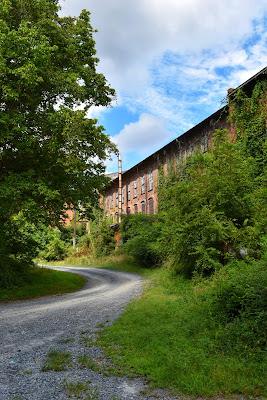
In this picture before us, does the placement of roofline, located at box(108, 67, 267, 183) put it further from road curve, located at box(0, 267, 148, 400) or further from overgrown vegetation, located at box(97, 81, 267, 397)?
road curve, located at box(0, 267, 148, 400)

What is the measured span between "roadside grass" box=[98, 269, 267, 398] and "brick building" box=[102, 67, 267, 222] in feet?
46.2

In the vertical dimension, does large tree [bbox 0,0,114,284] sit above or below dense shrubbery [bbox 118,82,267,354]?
above

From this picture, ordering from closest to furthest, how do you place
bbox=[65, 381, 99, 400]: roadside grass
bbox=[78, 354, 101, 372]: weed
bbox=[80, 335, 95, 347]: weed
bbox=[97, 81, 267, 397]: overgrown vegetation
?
bbox=[65, 381, 99, 400]: roadside grass → bbox=[97, 81, 267, 397]: overgrown vegetation → bbox=[78, 354, 101, 372]: weed → bbox=[80, 335, 95, 347]: weed

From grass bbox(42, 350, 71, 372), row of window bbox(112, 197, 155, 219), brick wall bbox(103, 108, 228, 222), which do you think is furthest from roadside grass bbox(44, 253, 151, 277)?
grass bbox(42, 350, 71, 372)

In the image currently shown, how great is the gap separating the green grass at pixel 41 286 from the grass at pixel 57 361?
10540 mm

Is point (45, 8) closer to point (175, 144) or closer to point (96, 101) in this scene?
point (96, 101)

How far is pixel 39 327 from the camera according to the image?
11.7m

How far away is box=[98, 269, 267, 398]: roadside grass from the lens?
6.49m

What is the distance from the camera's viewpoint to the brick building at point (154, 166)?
29.1 meters

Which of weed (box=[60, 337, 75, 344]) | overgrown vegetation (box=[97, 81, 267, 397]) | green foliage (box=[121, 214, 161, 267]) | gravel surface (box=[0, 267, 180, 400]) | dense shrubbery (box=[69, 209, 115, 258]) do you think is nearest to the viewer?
gravel surface (box=[0, 267, 180, 400])

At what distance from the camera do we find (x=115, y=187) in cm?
5847

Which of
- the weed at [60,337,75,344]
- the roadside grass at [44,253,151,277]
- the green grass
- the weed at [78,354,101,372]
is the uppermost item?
the roadside grass at [44,253,151,277]

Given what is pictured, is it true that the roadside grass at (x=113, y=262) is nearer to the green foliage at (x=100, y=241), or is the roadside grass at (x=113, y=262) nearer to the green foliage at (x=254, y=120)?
the green foliage at (x=100, y=241)

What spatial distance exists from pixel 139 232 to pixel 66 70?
18093 millimetres
